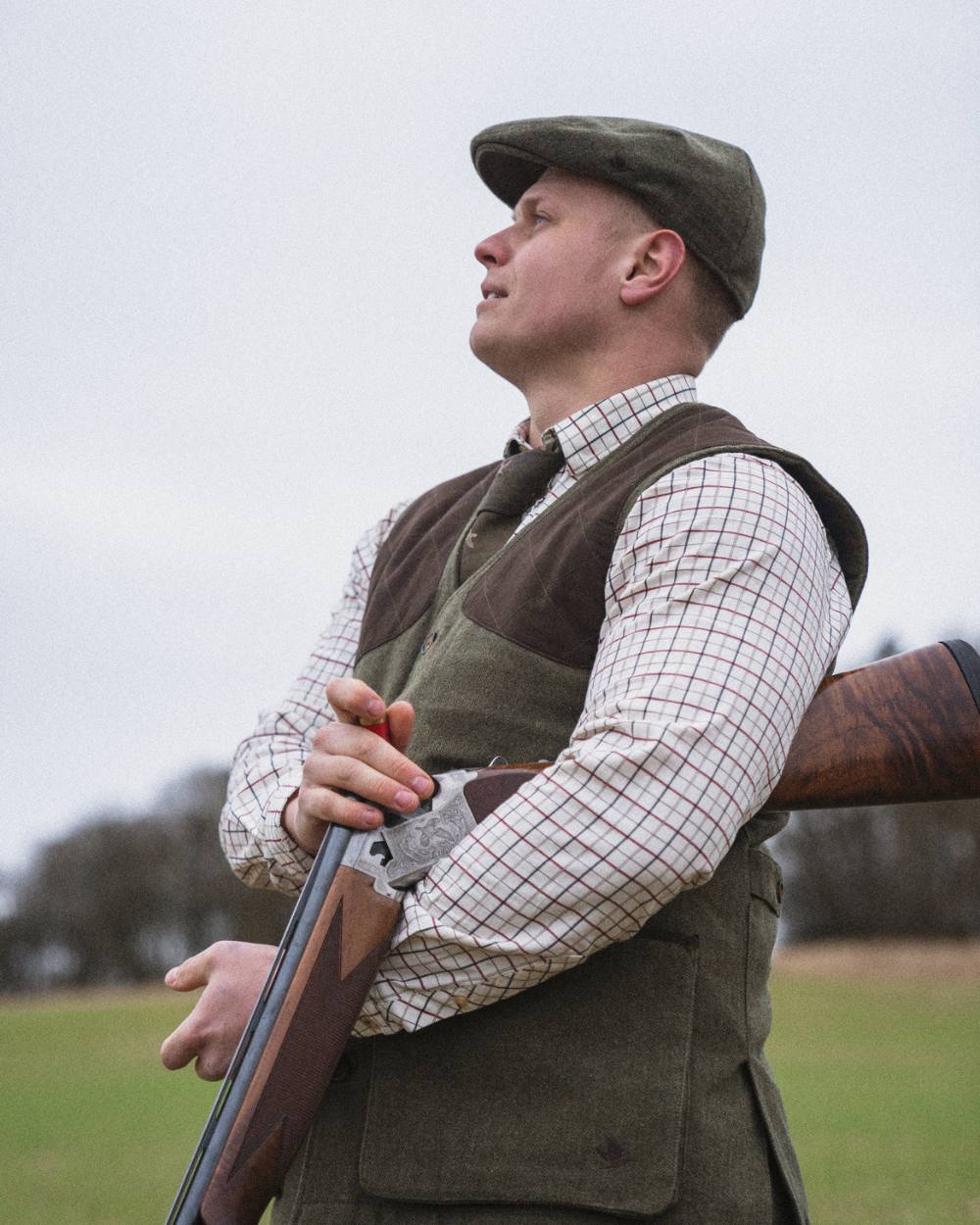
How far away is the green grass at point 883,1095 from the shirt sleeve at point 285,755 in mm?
9107

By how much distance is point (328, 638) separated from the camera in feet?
10.6

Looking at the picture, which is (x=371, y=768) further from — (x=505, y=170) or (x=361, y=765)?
(x=505, y=170)

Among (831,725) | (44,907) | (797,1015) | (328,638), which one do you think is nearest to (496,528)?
(328,638)

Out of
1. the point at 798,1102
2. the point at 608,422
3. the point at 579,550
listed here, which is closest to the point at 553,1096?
the point at 579,550

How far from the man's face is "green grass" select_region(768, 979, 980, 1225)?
31.2 ft

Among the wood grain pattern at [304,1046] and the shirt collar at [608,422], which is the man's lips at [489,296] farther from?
the wood grain pattern at [304,1046]

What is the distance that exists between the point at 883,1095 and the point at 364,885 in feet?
57.3

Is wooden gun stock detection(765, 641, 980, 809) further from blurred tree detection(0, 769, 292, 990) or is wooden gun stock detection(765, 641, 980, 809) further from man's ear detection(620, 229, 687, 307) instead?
blurred tree detection(0, 769, 292, 990)

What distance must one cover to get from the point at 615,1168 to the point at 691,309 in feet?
5.98

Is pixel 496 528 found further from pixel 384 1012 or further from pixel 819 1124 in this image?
pixel 819 1124

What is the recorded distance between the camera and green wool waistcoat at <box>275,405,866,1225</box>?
85.0 inches

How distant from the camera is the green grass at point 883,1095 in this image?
38.0ft

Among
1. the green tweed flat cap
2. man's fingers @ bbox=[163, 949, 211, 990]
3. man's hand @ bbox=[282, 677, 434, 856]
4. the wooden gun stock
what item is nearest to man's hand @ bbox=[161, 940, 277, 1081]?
man's fingers @ bbox=[163, 949, 211, 990]

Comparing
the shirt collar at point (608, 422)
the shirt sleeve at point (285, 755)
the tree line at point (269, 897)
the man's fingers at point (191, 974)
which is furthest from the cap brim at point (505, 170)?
the tree line at point (269, 897)
